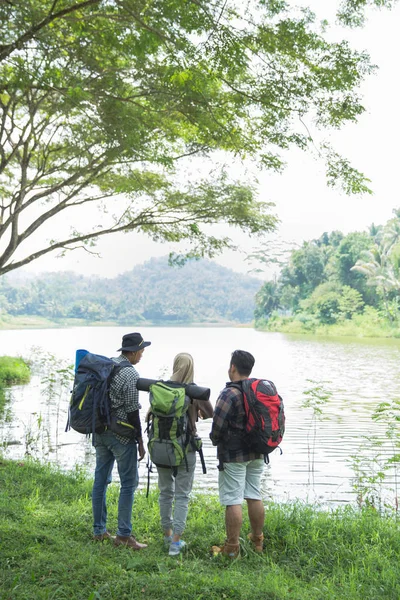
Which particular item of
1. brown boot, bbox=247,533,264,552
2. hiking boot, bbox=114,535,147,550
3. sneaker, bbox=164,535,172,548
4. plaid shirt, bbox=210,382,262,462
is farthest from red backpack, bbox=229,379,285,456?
hiking boot, bbox=114,535,147,550

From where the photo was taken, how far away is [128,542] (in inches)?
178

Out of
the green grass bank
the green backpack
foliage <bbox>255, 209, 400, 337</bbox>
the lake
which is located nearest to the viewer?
the green backpack

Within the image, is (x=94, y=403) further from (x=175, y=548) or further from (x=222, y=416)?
(x=175, y=548)

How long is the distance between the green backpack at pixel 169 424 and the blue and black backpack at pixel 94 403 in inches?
8.9

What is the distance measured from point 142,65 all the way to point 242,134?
204cm

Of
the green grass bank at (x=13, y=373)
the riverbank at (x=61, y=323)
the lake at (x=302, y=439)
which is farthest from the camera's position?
the riverbank at (x=61, y=323)

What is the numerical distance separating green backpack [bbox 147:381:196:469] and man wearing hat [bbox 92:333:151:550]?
18 cm

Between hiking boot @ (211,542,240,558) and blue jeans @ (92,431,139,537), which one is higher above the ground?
blue jeans @ (92,431,139,537)

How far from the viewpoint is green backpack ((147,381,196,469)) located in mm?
4262

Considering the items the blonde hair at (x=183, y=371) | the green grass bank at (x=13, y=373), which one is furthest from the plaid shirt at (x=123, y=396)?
the green grass bank at (x=13, y=373)

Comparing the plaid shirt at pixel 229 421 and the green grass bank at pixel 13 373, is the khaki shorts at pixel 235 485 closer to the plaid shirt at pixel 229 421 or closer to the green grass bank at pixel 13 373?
the plaid shirt at pixel 229 421

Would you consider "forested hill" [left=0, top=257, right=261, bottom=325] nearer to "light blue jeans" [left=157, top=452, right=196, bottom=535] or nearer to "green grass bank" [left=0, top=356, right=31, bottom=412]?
"green grass bank" [left=0, top=356, right=31, bottom=412]

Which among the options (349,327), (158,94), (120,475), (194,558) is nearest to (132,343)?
(120,475)

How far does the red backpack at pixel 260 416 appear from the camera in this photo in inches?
170
